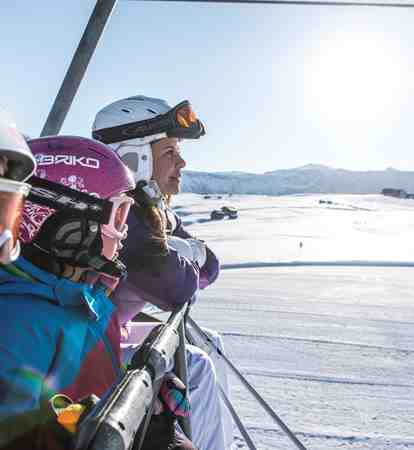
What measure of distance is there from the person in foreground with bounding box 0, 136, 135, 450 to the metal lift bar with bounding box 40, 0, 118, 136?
158 centimetres

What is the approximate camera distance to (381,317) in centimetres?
575

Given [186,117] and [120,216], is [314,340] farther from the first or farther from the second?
[120,216]

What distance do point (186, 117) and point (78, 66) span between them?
3.46ft

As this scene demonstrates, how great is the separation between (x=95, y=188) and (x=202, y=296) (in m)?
5.02

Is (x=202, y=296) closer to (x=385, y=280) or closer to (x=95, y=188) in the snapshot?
(x=385, y=280)

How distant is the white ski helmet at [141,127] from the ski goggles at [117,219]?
2.77 feet

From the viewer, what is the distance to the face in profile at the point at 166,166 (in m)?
2.84

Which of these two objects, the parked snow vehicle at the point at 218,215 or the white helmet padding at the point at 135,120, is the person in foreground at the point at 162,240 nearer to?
the white helmet padding at the point at 135,120

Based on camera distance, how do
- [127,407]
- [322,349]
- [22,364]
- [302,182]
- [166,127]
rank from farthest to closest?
[302,182], [322,349], [166,127], [22,364], [127,407]

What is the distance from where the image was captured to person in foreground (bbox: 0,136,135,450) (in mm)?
1226

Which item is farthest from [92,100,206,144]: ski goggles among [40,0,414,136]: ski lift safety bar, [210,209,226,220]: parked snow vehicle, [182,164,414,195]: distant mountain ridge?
[182,164,414,195]: distant mountain ridge

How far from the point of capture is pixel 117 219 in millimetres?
1862

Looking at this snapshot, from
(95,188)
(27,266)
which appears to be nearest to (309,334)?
(95,188)

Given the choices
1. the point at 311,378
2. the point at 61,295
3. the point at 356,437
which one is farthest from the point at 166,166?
the point at 311,378
